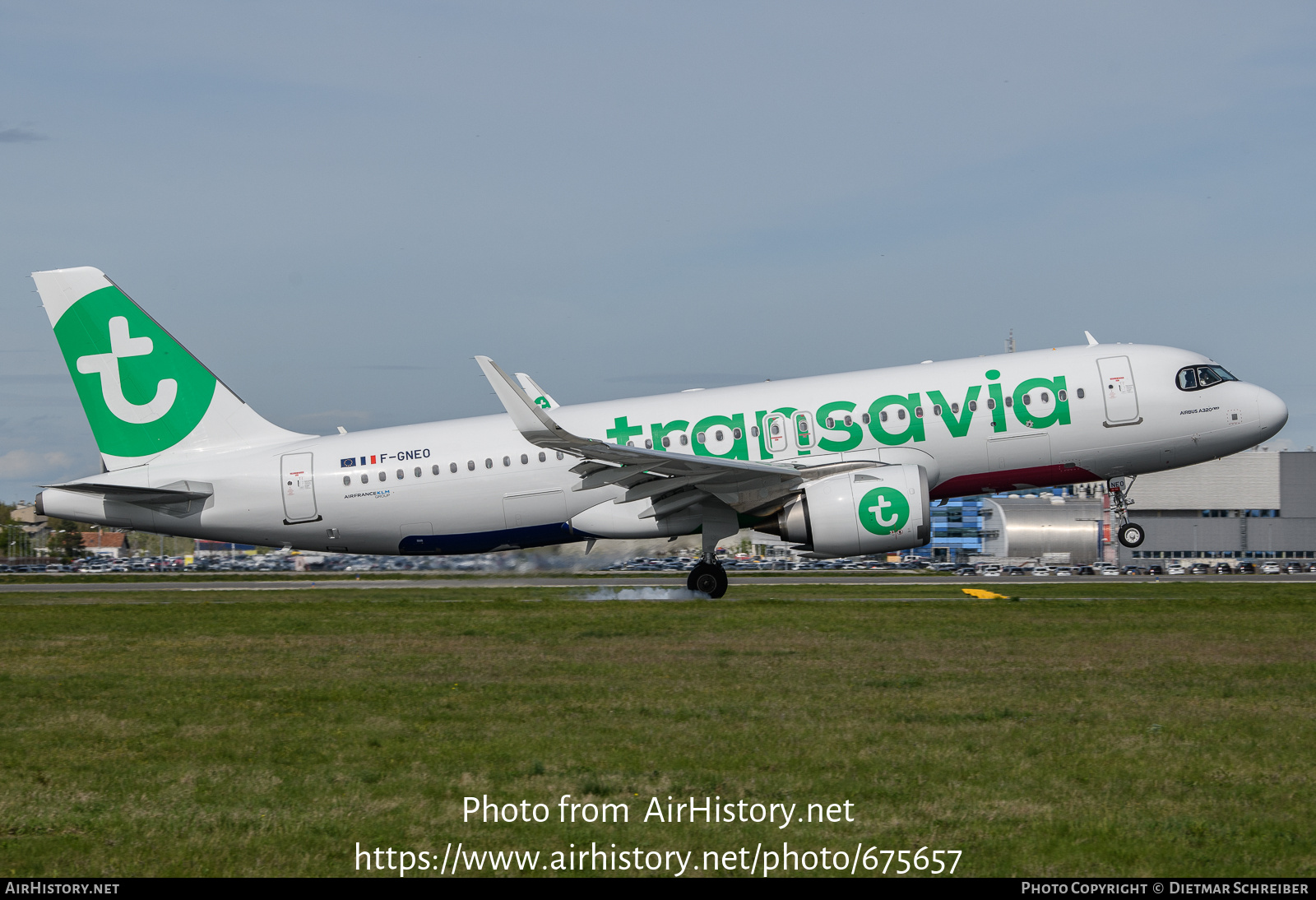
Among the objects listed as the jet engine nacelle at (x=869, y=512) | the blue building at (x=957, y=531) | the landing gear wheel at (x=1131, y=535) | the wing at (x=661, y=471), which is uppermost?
the wing at (x=661, y=471)

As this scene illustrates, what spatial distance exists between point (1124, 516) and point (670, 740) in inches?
706

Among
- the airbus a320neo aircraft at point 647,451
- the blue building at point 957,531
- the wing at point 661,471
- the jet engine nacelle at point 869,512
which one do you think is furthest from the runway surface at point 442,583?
the blue building at point 957,531

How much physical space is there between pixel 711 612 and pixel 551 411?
5.96 meters

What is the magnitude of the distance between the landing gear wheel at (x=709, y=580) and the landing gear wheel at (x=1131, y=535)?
28.2 ft

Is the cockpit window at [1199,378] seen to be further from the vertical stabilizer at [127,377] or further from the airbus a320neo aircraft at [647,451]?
the vertical stabilizer at [127,377]

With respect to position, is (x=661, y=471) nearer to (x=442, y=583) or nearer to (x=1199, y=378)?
(x=1199, y=378)

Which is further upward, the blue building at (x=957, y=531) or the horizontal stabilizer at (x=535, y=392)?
the horizontal stabilizer at (x=535, y=392)

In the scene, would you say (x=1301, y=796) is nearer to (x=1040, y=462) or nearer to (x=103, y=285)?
(x=1040, y=462)

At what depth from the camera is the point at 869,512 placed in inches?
928

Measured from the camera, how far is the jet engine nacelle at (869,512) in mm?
23562

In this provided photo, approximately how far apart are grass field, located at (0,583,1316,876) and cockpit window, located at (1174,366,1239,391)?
214 inches

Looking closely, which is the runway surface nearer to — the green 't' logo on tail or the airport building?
the green 't' logo on tail

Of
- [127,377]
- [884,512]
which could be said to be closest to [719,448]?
[884,512]

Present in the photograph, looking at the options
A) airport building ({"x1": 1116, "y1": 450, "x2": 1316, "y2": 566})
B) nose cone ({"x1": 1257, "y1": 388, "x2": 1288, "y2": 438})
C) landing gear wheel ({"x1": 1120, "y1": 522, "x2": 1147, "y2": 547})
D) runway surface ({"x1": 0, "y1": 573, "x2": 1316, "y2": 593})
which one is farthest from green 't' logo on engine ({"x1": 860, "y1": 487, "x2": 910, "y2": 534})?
airport building ({"x1": 1116, "y1": 450, "x2": 1316, "y2": 566})
